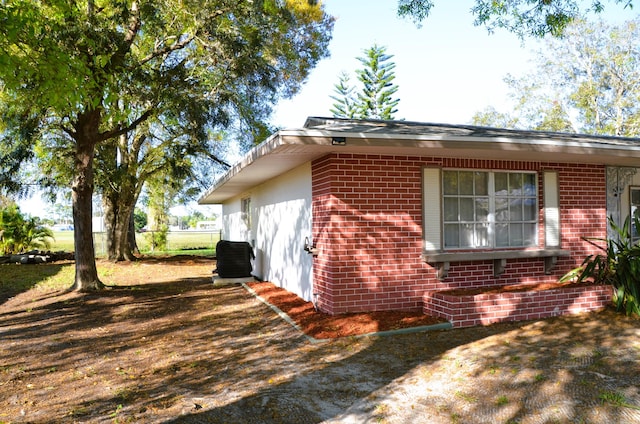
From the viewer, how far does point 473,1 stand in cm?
931

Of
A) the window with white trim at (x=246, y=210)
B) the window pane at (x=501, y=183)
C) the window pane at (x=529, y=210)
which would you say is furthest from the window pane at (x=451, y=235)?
the window with white trim at (x=246, y=210)

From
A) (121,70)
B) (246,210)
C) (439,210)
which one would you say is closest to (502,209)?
(439,210)

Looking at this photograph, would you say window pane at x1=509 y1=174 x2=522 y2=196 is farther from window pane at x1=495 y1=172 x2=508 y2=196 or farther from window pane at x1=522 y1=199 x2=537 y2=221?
window pane at x1=522 y1=199 x2=537 y2=221

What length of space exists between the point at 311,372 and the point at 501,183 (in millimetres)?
4860

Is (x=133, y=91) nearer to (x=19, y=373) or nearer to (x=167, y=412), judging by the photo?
(x=19, y=373)

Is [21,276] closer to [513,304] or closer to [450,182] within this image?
[450,182]

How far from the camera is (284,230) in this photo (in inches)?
391

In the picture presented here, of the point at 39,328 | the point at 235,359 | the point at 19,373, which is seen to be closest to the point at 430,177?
the point at 235,359

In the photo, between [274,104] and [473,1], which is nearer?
[473,1]

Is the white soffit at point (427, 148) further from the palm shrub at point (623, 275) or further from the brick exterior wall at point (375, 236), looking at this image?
the palm shrub at point (623, 275)

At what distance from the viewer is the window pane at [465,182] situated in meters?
7.75

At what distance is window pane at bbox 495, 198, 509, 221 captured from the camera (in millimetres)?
7988

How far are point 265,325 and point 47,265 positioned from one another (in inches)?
607

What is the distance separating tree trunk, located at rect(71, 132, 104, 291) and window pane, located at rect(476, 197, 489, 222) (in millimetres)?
8689
